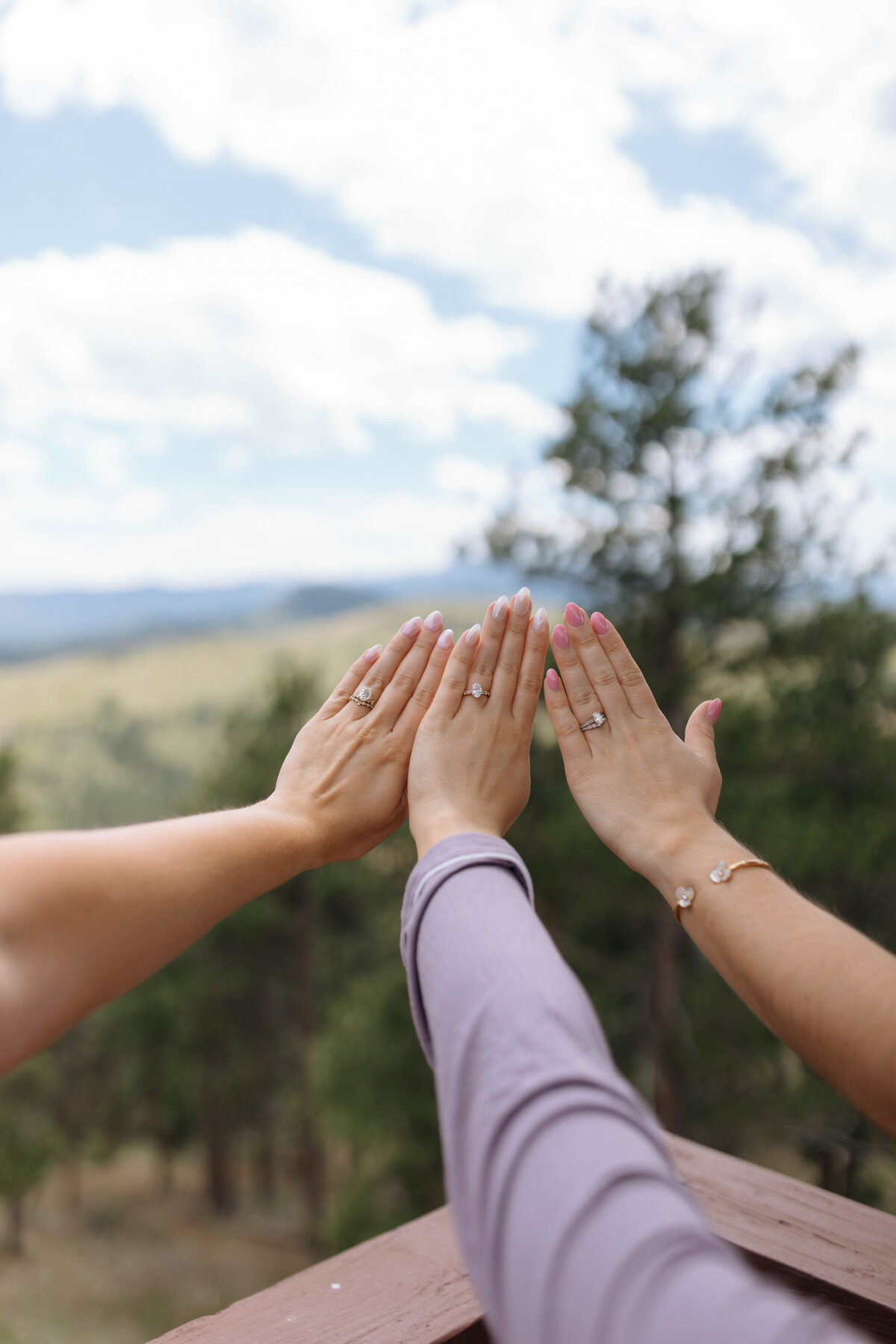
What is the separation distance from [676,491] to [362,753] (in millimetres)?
5875

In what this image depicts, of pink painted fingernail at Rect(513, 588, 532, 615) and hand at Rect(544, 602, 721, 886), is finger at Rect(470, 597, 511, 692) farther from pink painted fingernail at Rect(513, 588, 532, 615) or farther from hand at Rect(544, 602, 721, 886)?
hand at Rect(544, 602, 721, 886)

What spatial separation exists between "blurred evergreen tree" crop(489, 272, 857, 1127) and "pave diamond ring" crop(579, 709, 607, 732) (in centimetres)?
524

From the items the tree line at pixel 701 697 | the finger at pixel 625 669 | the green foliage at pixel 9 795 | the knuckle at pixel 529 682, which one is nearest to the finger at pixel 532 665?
the knuckle at pixel 529 682

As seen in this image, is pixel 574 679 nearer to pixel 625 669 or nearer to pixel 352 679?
pixel 625 669

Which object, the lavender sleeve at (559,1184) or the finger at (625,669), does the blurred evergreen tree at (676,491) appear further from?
the lavender sleeve at (559,1184)

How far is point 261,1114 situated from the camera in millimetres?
14227

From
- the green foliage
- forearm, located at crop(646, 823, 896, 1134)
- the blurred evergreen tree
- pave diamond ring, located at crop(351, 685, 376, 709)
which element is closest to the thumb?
forearm, located at crop(646, 823, 896, 1134)

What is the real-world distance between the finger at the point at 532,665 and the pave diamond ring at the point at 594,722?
0.45 ft

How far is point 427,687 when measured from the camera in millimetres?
1581

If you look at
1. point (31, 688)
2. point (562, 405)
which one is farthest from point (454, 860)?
point (31, 688)

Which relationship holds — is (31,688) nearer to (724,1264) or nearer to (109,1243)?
(109,1243)

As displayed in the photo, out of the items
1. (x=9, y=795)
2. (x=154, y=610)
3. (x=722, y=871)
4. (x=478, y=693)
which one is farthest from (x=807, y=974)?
(x=154, y=610)

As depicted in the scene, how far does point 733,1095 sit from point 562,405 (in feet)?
19.8

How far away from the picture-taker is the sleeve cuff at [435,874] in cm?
78
